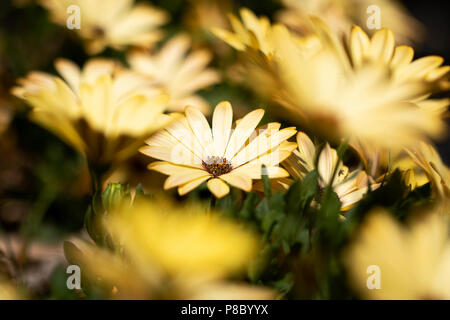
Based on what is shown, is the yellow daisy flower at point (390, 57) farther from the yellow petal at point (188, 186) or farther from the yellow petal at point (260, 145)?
the yellow petal at point (188, 186)

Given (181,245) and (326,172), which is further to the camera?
(326,172)

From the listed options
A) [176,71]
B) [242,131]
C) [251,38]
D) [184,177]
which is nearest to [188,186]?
[184,177]

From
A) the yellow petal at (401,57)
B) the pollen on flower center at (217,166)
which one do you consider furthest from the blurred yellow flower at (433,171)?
the pollen on flower center at (217,166)

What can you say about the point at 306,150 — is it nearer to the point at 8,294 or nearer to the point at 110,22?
the point at 8,294

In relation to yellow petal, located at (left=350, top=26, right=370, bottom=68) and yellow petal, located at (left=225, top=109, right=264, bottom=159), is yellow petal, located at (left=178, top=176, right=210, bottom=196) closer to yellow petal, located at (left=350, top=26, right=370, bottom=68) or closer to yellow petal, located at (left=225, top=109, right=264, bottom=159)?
yellow petal, located at (left=225, top=109, right=264, bottom=159)

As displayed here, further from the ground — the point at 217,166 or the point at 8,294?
the point at 217,166
